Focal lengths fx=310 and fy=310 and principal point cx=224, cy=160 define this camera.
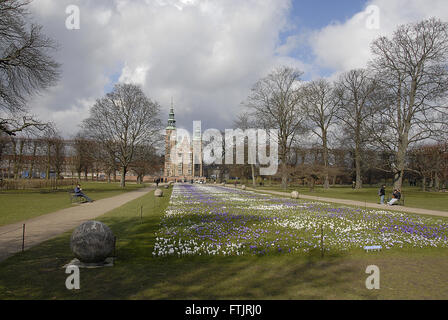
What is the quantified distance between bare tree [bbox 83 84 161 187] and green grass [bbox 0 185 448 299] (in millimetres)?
40402

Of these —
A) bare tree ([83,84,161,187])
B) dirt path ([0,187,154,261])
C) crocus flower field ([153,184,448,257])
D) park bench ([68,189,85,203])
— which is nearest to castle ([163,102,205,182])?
bare tree ([83,84,161,187])

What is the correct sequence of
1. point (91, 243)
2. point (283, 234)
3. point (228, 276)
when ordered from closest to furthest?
point (228, 276) → point (91, 243) → point (283, 234)

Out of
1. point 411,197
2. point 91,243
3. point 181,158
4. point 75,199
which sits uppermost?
point 181,158

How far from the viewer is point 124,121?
158 feet

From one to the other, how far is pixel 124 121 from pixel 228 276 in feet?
147

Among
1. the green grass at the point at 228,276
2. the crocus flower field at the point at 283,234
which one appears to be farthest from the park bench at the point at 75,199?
the green grass at the point at 228,276

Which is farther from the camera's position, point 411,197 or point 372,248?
point 411,197

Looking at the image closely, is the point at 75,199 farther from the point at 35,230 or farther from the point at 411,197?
the point at 411,197

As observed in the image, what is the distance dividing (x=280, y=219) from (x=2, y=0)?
82.2 feet

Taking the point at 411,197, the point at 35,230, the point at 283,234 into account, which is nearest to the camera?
the point at 283,234

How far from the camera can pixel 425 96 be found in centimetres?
3122

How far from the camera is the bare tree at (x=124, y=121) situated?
156ft

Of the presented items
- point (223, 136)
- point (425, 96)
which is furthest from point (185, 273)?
point (223, 136)

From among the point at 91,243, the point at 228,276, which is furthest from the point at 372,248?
the point at 91,243
